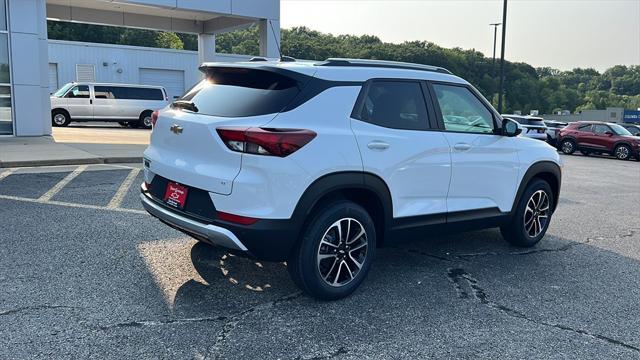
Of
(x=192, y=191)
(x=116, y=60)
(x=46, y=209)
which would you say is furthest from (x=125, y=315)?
(x=116, y=60)

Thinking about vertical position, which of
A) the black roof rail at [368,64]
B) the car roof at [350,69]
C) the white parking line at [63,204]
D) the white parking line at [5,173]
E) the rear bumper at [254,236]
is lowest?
the white parking line at [63,204]

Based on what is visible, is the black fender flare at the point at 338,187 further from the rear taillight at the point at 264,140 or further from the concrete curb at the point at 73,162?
the concrete curb at the point at 73,162

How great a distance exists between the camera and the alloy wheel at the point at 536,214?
590 centimetres

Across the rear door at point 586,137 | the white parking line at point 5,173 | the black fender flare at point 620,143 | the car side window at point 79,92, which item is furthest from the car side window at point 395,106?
the rear door at point 586,137

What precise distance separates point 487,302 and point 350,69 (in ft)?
7.14

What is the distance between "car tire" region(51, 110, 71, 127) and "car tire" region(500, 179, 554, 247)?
2030 centimetres

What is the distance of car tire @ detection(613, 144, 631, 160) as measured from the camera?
21.9 m

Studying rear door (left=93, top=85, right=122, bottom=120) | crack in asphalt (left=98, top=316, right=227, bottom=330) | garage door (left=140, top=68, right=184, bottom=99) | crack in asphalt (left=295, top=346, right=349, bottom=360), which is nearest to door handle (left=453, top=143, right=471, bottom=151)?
crack in asphalt (left=295, top=346, right=349, bottom=360)

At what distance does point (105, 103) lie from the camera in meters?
22.5

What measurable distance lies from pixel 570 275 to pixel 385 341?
8.16 feet

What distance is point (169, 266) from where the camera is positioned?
15.8ft

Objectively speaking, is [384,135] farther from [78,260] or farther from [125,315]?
[78,260]

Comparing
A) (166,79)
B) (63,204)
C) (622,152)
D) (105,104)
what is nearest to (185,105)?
(63,204)

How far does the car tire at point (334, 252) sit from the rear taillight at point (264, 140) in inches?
23.7
